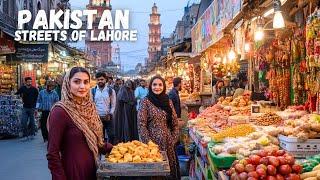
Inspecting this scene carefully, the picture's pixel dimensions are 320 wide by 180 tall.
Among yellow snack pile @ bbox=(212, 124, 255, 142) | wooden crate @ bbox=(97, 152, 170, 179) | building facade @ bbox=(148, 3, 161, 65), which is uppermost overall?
building facade @ bbox=(148, 3, 161, 65)

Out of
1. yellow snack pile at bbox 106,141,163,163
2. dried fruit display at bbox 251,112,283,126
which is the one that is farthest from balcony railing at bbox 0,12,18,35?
yellow snack pile at bbox 106,141,163,163

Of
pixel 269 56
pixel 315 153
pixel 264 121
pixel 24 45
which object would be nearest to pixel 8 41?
pixel 24 45

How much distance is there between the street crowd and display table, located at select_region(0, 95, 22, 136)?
4.70 meters

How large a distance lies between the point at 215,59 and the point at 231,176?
11.9 meters

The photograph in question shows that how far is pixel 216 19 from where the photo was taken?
41.9 feet

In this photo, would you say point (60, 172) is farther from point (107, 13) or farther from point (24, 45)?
point (107, 13)

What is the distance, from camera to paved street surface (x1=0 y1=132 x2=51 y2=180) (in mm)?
9656

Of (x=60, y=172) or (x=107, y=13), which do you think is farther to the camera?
(x=107, y=13)

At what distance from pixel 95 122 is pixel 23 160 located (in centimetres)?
746

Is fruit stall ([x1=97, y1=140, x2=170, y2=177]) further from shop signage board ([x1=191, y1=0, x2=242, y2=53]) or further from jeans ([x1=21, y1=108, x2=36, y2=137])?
jeans ([x1=21, y1=108, x2=36, y2=137])

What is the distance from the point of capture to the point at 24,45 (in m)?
20.2

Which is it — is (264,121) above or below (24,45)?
below

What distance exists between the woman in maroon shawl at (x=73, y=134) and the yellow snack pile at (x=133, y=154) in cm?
32

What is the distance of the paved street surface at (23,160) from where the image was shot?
380 inches
